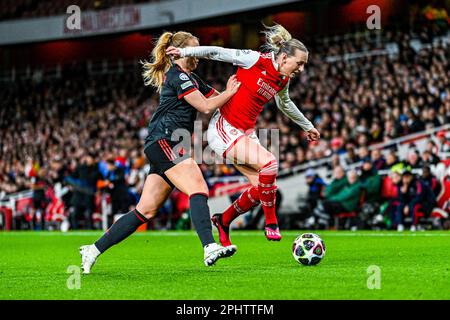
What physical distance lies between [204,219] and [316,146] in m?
13.2

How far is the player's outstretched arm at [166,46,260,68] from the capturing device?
7.87 meters

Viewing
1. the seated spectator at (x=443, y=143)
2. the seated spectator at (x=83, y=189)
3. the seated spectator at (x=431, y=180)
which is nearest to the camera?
the seated spectator at (x=431, y=180)

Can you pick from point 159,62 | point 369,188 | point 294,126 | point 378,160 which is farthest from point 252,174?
point 294,126

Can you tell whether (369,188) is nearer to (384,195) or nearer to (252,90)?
(384,195)

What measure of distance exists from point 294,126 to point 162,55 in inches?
580

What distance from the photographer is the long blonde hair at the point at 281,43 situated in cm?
850

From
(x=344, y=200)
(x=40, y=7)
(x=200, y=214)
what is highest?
(x=40, y=7)

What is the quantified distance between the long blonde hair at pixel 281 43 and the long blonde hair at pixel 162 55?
991 mm

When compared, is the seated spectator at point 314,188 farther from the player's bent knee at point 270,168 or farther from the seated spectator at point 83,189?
the player's bent knee at point 270,168

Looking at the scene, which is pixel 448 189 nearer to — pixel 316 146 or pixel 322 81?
pixel 316 146

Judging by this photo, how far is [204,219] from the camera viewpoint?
7648mm

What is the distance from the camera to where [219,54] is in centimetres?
832

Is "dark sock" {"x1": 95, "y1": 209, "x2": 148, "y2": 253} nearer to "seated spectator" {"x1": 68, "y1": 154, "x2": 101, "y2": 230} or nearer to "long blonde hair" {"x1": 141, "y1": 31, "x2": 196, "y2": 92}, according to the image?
"long blonde hair" {"x1": 141, "y1": 31, "x2": 196, "y2": 92}

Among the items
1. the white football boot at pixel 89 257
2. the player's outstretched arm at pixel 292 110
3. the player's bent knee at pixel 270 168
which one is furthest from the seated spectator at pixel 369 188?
the white football boot at pixel 89 257
